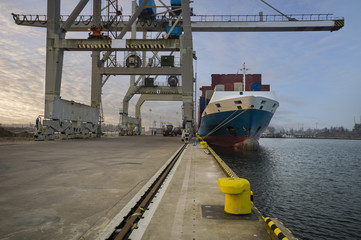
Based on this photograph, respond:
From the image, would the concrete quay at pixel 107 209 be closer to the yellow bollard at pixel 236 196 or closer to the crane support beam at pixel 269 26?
the yellow bollard at pixel 236 196

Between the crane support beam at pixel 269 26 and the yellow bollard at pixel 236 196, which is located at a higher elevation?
the crane support beam at pixel 269 26

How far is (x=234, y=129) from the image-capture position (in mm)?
26469

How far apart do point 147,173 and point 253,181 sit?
21.1 feet

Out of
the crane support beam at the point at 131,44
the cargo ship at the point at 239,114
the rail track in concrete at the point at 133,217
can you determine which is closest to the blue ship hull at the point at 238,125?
the cargo ship at the point at 239,114

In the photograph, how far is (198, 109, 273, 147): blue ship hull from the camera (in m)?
24.5

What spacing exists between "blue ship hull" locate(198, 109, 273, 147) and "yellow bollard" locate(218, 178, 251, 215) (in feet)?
68.0

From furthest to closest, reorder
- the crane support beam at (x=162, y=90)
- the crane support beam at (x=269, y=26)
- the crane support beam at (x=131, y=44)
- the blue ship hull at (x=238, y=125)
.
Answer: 1. the crane support beam at (x=162, y=90)
2. the crane support beam at (x=269, y=26)
3. the crane support beam at (x=131, y=44)
4. the blue ship hull at (x=238, y=125)

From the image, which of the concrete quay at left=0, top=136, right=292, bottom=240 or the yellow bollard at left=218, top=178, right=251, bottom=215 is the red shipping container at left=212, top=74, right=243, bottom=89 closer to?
the concrete quay at left=0, top=136, right=292, bottom=240

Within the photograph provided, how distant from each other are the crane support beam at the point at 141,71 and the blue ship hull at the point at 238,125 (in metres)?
8.21

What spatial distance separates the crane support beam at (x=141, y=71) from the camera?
3200cm

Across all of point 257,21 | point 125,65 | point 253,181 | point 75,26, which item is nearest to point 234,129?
point 253,181

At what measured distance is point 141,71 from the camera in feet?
109

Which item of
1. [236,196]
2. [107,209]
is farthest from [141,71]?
[236,196]

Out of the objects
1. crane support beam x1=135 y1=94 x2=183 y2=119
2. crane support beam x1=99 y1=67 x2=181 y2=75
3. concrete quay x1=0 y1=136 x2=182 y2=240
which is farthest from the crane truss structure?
concrete quay x1=0 y1=136 x2=182 y2=240
